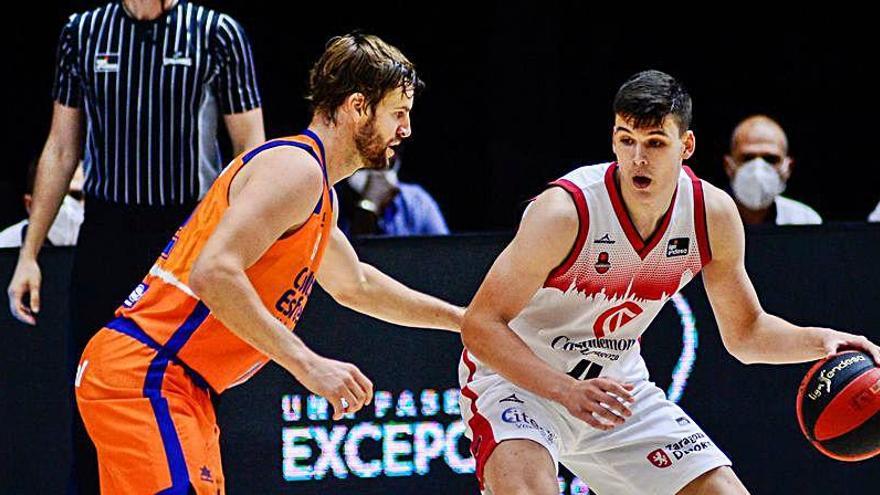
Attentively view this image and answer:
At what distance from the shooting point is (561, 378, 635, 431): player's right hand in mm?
3922

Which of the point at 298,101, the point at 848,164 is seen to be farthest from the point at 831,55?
the point at 298,101

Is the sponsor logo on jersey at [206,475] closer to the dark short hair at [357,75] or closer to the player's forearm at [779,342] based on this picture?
the dark short hair at [357,75]

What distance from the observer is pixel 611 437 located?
174 inches

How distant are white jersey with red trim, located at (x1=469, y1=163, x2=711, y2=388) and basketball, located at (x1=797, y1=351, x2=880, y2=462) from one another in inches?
19.3

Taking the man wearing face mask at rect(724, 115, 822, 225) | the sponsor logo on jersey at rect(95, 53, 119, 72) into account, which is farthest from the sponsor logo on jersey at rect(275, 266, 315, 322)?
the man wearing face mask at rect(724, 115, 822, 225)

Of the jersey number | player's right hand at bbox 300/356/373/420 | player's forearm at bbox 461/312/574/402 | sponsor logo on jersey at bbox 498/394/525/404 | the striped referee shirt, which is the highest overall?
the striped referee shirt

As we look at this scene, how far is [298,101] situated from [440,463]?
3567mm

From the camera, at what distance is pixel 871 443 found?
4234 mm

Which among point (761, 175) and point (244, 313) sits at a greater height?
point (244, 313)

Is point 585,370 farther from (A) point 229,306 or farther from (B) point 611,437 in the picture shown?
(A) point 229,306

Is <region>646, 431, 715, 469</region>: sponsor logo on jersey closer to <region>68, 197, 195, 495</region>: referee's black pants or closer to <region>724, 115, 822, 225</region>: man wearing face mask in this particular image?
<region>68, 197, 195, 495</region>: referee's black pants

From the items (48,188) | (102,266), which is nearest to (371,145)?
(102,266)

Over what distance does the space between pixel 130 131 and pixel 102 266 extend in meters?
0.45

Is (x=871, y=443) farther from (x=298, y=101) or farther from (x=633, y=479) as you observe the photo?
(x=298, y=101)
